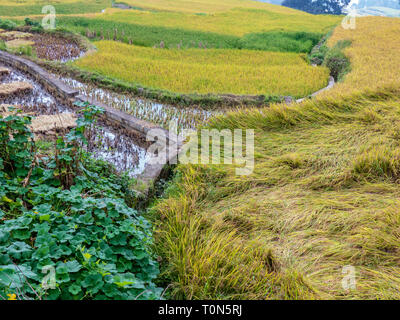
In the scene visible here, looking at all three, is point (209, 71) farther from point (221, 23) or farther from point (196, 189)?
point (221, 23)

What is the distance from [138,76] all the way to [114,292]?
554 cm

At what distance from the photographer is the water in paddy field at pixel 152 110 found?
4555 millimetres

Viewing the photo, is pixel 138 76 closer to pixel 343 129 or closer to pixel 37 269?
pixel 343 129

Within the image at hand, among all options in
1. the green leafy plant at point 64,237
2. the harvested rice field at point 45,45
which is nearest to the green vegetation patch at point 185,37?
the harvested rice field at point 45,45

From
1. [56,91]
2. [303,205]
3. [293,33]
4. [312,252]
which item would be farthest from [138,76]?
[293,33]

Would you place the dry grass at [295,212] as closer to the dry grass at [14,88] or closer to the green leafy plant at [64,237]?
the green leafy plant at [64,237]

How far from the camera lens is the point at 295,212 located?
238 centimetres

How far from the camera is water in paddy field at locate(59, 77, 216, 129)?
14.9 ft

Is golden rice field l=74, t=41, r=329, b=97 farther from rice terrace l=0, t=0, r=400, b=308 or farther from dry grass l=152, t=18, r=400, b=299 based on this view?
dry grass l=152, t=18, r=400, b=299

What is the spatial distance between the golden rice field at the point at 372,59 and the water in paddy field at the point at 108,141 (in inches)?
111

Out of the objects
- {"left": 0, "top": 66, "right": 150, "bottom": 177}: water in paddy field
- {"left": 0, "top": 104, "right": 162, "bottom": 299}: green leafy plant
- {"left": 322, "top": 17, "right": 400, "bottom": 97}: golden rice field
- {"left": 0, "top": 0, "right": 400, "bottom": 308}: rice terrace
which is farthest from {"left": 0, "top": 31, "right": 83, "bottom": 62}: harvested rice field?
{"left": 322, "top": 17, "right": 400, "bottom": 97}: golden rice field

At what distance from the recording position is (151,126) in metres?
4.00

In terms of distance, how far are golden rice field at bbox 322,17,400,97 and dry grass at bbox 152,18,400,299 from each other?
1300 mm

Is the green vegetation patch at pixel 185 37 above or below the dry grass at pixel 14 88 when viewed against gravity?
above
